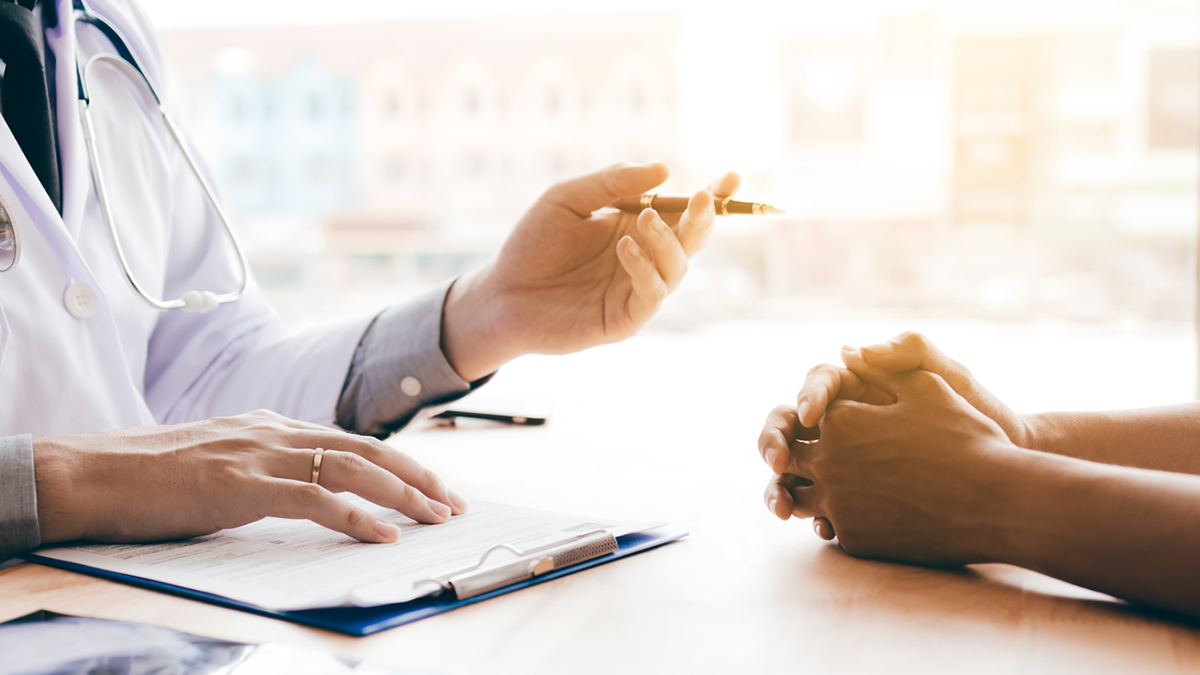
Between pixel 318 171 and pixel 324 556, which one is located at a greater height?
pixel 318 171

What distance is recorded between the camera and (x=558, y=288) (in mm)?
1058

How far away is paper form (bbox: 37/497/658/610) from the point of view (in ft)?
1.75

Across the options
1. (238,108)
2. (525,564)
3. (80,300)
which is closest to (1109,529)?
(525,564)

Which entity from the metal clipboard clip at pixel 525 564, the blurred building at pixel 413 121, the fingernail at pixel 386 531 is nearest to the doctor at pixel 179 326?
the fingernail at pixel 386 531

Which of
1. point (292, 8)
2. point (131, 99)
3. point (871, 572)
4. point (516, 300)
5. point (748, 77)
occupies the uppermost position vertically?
point (292, 8)

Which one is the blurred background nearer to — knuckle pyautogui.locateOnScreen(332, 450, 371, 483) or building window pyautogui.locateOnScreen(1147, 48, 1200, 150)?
building window pyautogui.locateOnScreen(1147, 48, 1200, 150)

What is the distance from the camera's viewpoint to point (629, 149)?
12805mm

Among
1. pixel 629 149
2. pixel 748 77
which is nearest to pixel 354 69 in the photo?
pixel 629 149

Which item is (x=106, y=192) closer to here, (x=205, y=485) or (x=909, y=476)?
(x=205, y=485)

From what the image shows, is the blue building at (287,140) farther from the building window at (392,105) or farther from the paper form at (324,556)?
the paper form at (324,556)

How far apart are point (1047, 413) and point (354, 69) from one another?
1373 cm

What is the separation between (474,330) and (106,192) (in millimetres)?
452

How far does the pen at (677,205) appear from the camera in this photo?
2.84ft

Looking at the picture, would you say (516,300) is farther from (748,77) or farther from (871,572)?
(748,77)
